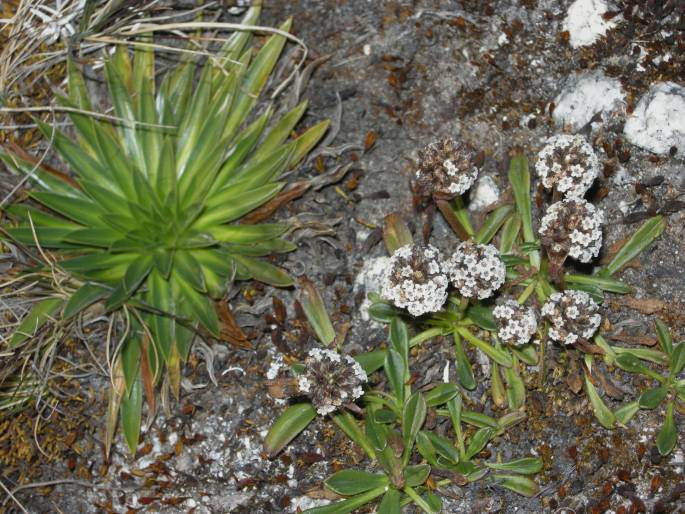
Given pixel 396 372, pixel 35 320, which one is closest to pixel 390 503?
pixel 396 372

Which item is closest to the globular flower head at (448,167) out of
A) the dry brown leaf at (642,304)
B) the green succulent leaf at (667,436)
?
the dry brown leaf at (642,304)

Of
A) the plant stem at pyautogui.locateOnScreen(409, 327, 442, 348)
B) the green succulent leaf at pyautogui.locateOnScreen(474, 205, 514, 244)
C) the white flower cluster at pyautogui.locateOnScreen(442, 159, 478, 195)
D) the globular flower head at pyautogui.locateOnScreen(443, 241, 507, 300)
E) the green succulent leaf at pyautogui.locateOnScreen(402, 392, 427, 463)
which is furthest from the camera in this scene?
the green succulent leaf at pyautogui.locateOnScreen(474, 205, 514, 244)

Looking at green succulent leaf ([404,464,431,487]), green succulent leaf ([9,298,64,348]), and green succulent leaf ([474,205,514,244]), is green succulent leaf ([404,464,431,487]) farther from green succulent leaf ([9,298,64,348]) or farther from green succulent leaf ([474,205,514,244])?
green succulent leaf ([9,298,64,348])

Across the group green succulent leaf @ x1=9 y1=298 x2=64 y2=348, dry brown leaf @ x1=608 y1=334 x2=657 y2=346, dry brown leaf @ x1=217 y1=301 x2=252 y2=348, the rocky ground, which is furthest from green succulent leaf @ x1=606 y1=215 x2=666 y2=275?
green succulent leaf @ x1=9 y1=298 x2=64 y2=348

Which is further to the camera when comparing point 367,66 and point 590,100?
point 367,66

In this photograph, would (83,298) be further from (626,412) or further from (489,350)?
(626,412)

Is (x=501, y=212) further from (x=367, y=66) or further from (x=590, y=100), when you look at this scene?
(x=367, y=66)

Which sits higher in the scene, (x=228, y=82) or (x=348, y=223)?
(x=228, y=82)

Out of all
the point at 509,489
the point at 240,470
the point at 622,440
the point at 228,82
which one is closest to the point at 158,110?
the point at 228,82
